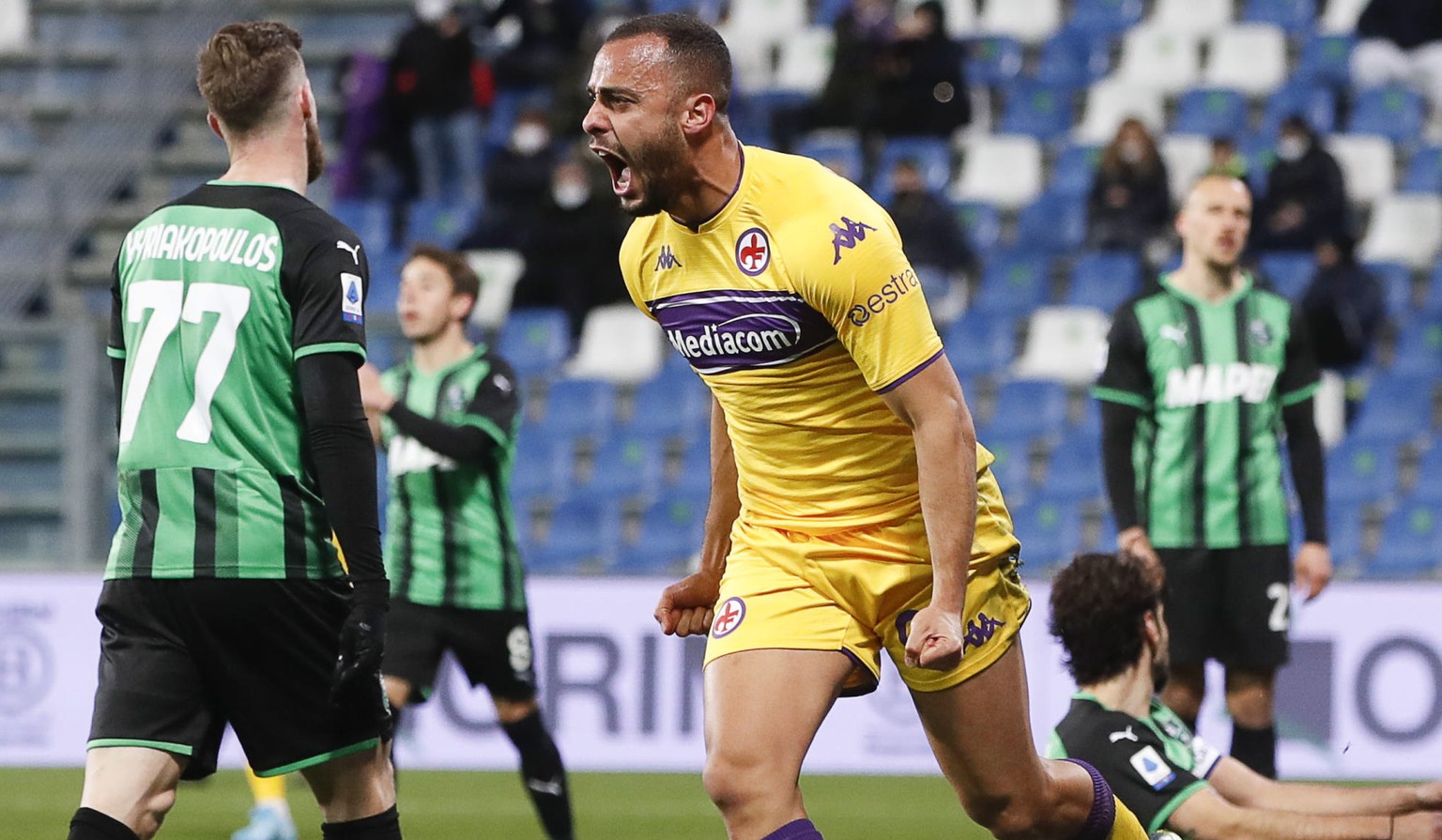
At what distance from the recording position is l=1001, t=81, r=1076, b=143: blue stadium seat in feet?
47.8

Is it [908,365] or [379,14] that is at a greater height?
[379,14]

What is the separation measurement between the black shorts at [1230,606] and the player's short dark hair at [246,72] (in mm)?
3759

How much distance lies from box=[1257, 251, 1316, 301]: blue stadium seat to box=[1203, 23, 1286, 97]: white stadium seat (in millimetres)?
2039

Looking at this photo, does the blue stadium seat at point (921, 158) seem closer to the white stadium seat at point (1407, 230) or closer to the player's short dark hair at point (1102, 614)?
the white stadium seat at point (1407, 230)

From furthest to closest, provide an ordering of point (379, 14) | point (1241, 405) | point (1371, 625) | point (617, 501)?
point (379, 14) → point (617, 501) → point (1371, 625) → point (1241, 405)

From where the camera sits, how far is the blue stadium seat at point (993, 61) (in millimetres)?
14812

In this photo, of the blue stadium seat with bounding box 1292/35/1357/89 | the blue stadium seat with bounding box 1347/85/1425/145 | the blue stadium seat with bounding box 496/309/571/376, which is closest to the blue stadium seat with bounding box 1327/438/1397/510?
the blue stadium seat with bounding box 1347/85/1425/145

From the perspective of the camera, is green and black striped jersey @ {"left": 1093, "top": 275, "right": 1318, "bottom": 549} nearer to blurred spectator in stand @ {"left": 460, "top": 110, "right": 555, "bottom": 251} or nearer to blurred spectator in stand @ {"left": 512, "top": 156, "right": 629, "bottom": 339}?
blurred spectator in stand @ {"left": 512, "top": 156, "right": 629, "bottom": 339}

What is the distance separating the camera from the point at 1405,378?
491 inches

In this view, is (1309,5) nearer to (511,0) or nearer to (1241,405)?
(511,0)

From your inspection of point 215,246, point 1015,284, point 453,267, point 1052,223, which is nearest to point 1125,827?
point 215,246

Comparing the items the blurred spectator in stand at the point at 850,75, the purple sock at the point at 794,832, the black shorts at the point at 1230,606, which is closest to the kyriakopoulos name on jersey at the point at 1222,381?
the black shorts at the point at 1230,606

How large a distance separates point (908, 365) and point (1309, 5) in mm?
12112

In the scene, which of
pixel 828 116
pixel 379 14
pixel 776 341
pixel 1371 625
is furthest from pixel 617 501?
pixel 776 341
